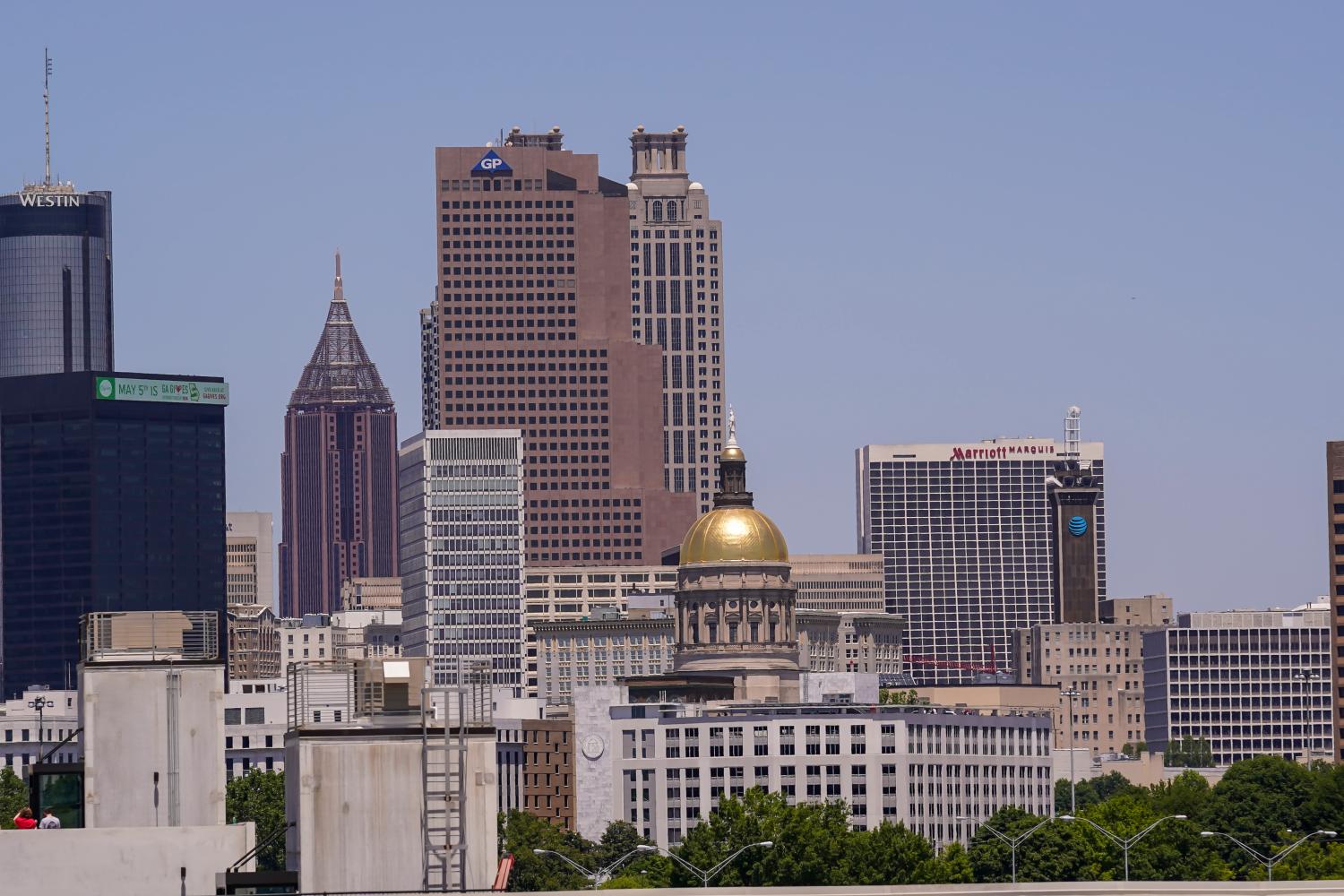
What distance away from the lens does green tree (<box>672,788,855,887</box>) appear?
627 ft

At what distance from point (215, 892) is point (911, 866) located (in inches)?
4562

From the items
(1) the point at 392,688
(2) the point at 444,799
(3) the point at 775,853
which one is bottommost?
(3) the point at 775,853

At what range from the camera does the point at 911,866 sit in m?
198

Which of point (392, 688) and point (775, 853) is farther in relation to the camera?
point (775, 853)

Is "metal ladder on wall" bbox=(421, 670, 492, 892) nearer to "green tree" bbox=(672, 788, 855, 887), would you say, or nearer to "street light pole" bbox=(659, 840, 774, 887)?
"street light pole" bbox=(659, 840, 774, 887)

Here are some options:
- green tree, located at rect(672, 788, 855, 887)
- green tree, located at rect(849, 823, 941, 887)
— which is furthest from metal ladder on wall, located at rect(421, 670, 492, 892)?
green tree, located at rect(849, 823, 941, 887)

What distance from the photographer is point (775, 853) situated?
193500mm

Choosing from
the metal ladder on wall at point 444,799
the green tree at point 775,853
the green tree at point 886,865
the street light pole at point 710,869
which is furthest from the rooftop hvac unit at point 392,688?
the green tree at point 886,865

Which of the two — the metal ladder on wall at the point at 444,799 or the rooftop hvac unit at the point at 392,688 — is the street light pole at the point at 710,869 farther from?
the metal ladder on wall at the point at 444,799

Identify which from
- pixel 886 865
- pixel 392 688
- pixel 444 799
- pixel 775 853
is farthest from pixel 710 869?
pixel 444 799

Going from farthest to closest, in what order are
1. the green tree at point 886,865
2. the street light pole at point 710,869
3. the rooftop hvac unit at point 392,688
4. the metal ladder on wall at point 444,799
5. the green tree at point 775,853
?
the green tree at point 886,865
the green tree at point 775,853
the street light pole at point 710,869
the rooftop hvac unit at point 392,688
the metal ladder on wall at point 444,799

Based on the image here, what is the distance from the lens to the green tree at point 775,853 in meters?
191

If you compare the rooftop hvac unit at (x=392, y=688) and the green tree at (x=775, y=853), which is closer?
the rooftop hvac unit at (x=392, y=688)

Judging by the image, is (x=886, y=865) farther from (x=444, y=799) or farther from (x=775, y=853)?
(x=444, y=799)
